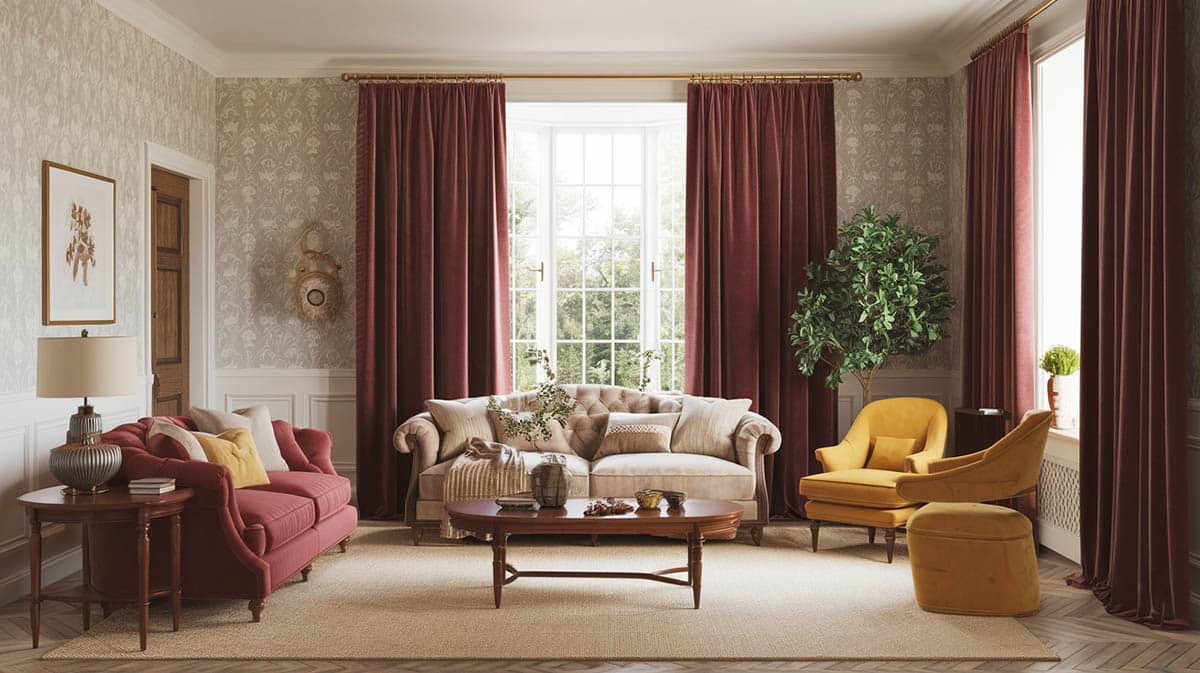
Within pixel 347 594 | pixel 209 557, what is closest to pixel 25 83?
pixel 209 557

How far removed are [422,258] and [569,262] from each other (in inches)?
46.4

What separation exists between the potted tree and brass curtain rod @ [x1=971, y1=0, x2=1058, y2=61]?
5.95ft

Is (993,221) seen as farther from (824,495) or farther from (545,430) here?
(545,430)

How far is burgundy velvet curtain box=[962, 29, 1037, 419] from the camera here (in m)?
5.94

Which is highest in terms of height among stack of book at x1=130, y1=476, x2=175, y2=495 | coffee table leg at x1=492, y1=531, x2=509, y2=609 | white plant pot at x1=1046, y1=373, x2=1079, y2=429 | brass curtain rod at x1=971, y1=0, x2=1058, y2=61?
brass curtain rod at x1=971, y1=0, x2=1058, y2=61

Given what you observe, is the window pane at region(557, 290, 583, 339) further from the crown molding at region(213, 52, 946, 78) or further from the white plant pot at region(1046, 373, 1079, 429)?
the white plant pot at region(1046, 373, 1079, 429)

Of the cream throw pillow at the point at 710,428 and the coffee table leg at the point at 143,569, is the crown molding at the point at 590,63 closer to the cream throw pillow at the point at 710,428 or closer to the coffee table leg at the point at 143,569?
the cream throw pillow at the point at 710,428

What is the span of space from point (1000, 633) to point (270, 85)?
5735 millimetres

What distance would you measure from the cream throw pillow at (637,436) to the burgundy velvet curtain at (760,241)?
563mm

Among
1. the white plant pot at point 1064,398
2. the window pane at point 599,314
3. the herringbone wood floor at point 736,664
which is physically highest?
the window pane at point 599,314

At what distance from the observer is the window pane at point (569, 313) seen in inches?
303

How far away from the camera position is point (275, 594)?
496 cm

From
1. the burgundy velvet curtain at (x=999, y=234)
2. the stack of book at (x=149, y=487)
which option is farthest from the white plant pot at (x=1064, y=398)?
the stack of book at (x=149, y=487)

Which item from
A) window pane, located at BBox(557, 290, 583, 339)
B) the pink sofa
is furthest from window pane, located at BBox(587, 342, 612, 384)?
the pink sofa
